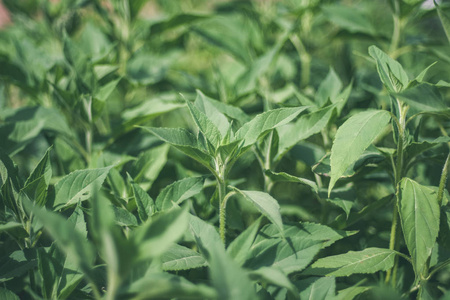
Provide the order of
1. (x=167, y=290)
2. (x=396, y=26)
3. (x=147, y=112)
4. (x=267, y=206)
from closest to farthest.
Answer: (x=167, y=290), (x=267, y=206), (x=147, y=112), (x=396, y=26)

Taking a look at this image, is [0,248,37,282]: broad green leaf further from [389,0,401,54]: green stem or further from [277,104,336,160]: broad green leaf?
[389,0,401,54]: green stem

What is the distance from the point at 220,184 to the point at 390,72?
465 millimetres

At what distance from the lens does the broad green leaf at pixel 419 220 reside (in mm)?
827

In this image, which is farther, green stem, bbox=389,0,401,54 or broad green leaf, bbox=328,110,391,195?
green stem, bbox=389,0,401,54

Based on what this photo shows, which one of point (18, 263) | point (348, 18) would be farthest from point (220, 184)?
point (348, 18)

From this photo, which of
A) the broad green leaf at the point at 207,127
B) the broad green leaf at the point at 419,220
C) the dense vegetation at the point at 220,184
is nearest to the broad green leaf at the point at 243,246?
the dense vegetation at the point at 220,184

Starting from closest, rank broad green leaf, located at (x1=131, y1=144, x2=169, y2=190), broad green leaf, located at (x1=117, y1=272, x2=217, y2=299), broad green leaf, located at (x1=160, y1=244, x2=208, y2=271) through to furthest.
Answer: broad green leaf, located at (x1=117, y1=272, x2=217, y2=299), broad green leaf, located at (x1=160, y1=244, x2=208, y2=271), broad green leaf, located at (x1=131, y1=144, x2=169, y2=190)

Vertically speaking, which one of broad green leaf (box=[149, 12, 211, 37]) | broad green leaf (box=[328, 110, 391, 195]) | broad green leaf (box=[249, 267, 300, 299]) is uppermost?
broad green leaf (box=[149, 12, 211, 37])

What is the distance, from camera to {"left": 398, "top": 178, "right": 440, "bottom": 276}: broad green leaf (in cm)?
83

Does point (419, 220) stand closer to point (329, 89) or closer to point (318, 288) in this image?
point (318, 288)

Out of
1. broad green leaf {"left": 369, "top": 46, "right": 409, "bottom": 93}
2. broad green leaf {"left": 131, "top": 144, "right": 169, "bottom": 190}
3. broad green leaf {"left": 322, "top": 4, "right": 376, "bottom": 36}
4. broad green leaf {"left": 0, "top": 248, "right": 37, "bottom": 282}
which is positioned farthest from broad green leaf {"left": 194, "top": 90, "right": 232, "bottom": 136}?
broad green leaf {"left": 322, "top": 4, "right": 376, "bottom": 36}

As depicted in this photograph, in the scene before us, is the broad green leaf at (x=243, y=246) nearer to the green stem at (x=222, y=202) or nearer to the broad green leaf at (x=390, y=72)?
the green stem at (x=222, y=202)

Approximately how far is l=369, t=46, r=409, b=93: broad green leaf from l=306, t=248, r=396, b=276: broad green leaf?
0.38 m

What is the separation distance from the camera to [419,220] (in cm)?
84
